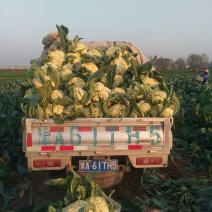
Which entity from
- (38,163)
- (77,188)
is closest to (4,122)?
(38,163)

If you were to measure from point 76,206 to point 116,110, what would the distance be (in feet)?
4.07

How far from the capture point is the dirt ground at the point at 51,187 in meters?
4.18

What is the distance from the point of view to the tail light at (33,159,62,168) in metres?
3.68

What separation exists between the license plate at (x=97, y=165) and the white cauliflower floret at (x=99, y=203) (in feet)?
2.70

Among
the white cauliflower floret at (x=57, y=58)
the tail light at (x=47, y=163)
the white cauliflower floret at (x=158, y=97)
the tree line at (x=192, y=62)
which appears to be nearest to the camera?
the tail light at (x=47, y=163)

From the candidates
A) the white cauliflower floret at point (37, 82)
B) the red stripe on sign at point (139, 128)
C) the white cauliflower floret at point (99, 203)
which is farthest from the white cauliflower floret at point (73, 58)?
the white cauliflower floret at point (99, 203)

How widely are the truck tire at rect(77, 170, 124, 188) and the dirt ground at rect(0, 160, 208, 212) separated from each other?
0.81 feet

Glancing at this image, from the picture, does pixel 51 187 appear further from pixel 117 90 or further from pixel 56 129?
pixel 117 90

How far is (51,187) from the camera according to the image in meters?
4.45

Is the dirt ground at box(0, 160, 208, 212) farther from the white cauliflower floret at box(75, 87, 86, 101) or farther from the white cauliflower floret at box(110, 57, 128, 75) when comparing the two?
the white cauliflower floret at box(110, 57, 128, 75)

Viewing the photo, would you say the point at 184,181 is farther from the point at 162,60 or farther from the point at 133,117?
the point at 162,60

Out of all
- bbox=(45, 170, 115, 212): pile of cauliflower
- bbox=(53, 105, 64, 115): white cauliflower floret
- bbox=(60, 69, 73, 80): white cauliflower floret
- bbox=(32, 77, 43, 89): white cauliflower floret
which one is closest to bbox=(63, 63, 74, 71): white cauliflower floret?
bbox=(60, 69, 73, 80): white cauliflower floret

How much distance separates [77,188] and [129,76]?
184 centimetres

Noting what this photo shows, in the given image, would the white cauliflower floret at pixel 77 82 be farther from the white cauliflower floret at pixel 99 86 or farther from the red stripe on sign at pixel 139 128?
the red stripe on sign at pixel 139 128
